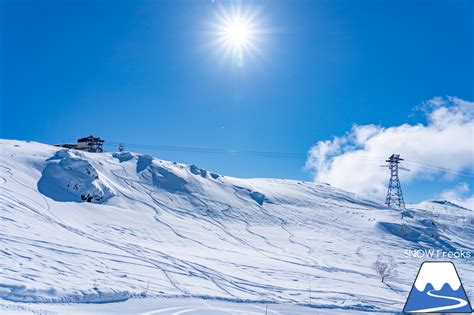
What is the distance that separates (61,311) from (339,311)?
60.5 feet

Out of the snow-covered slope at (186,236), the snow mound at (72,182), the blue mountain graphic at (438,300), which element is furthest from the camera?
the snow mound at (72,182)

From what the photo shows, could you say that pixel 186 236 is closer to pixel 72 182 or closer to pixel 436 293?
pixel 72 182

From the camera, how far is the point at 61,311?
1728 cm

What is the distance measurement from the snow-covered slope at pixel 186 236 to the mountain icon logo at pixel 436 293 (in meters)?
16.5

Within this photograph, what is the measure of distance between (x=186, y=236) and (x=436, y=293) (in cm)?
4378

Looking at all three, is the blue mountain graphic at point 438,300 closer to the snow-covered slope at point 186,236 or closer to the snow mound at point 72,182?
the snow-covered slope at point 186,236

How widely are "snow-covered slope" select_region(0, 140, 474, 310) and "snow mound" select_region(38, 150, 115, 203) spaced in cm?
21

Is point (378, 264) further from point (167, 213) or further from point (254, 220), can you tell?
point (167, 213)

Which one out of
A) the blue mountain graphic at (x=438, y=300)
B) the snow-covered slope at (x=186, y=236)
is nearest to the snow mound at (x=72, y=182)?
the snow-covered slope at (x=186, y=236)

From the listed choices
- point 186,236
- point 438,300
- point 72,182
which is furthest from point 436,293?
point 72,182

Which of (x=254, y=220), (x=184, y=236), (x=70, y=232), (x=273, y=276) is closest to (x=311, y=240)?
(x=254, y=220)

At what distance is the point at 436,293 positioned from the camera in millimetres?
11000

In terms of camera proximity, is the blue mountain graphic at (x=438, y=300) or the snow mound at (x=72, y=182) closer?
the blue mountain graphic at (x=438, y=300)

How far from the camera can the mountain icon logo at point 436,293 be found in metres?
10.8
